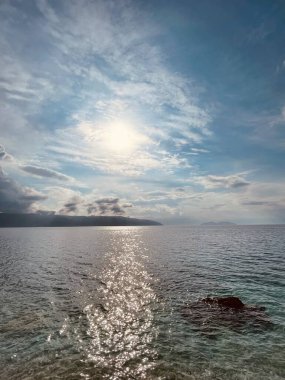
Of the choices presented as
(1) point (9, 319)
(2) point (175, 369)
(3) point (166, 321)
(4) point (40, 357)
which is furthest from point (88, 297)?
(2) point (175, 369)

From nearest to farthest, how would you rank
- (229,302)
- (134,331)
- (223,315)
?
(134,331), (223,315), (229,302)

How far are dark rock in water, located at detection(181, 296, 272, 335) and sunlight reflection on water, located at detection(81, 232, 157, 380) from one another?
14.0ft

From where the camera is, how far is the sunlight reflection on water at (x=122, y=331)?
680 inches

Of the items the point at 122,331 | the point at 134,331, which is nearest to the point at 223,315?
the point at 134,331

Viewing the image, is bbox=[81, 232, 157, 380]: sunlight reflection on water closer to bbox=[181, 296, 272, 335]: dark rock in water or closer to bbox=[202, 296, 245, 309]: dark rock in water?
bbox=[181, 296, 272, 335]: dark rock in water

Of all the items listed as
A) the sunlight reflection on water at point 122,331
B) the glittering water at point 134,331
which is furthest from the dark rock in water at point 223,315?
the sunlight reflection on water at point 122,331

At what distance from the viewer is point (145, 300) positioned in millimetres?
31812

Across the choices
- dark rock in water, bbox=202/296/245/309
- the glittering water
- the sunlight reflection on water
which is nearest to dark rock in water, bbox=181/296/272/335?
dark rock in water, bbox=202/296/245/309

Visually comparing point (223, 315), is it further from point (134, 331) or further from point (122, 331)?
point (122, 331)

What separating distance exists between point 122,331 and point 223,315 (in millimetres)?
10261

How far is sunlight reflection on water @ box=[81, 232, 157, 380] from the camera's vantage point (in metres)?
17.3

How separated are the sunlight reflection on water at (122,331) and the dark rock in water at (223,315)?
4.26 m

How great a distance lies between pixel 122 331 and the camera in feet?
74.6

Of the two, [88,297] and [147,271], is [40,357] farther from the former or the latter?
[147,271]
